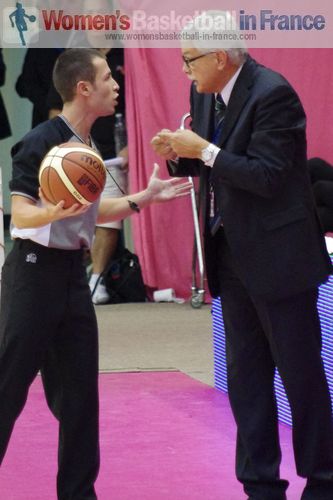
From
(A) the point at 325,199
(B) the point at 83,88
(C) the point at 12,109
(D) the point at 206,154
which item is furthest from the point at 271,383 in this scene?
(C) the point at 12,109

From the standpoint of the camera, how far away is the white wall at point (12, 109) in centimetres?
1343

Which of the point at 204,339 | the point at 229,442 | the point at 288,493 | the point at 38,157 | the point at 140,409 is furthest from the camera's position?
the point at 204,339

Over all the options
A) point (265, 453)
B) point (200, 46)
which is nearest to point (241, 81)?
point (200, 46)

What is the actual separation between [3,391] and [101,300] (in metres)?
5.25

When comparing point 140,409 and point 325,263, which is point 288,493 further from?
point 140,409

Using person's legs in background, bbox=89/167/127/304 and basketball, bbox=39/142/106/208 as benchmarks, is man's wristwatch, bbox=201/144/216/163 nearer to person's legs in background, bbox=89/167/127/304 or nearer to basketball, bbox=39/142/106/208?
basketball, bbox=39/142/106/208

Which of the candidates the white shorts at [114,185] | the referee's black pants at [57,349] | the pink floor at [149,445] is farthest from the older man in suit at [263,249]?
the white shorts at [114,185]

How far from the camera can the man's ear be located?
15.4ft

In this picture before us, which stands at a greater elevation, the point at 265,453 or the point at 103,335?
the point at 265,453

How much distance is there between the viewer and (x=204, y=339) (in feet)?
27.8

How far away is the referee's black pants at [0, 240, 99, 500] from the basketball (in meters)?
0.29

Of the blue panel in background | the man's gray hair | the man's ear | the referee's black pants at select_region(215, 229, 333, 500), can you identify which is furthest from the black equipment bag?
the man's gray hair

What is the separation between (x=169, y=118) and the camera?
9.59m

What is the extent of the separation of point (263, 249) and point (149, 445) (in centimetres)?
177
